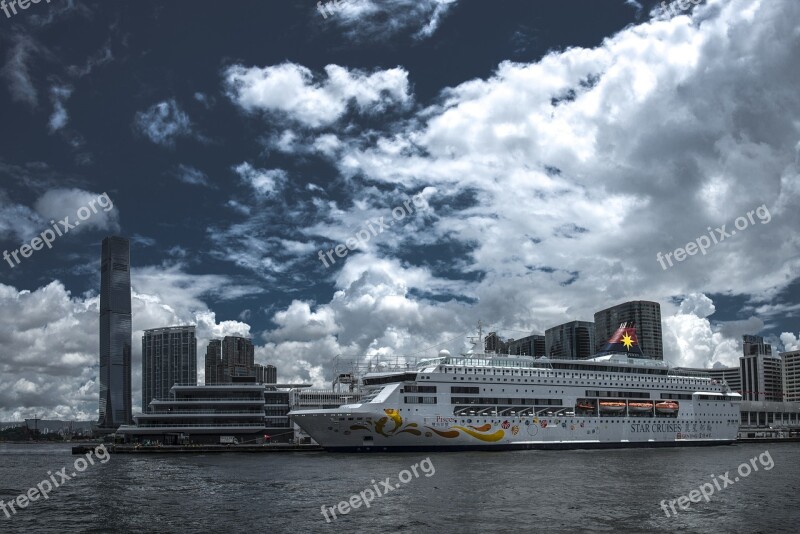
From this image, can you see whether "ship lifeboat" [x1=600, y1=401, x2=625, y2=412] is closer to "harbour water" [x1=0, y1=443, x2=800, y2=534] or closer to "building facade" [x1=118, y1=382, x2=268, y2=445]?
"harbour water" [x1=0, y1=443, x2=800, y2=534]

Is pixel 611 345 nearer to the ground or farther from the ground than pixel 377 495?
farther from the ground

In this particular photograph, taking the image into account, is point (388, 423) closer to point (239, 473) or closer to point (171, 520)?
point (239, 473)

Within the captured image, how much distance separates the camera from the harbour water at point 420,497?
1389 inches

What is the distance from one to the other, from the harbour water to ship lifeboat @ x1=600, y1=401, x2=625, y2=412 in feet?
84.5

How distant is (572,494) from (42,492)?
117 ft

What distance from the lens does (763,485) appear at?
2003 inches

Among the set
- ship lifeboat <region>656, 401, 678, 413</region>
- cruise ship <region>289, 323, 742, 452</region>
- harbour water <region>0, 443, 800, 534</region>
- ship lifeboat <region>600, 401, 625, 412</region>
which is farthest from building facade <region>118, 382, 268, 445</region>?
ship lifeboat <region>656, 401, 678, 413</region>

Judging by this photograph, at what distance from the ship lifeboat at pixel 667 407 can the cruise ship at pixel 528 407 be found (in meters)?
0.15

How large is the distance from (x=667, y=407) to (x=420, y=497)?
2756 inches

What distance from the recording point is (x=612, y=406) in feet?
A: 319

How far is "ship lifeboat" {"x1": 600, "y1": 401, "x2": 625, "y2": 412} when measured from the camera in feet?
317

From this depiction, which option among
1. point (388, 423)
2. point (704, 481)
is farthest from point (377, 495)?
point (388, 423)

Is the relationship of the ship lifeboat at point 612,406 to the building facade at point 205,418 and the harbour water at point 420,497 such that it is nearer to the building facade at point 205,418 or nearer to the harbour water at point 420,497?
the harbour water at point 420,497

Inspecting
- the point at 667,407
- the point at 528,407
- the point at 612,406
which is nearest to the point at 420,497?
the point at 528,407
